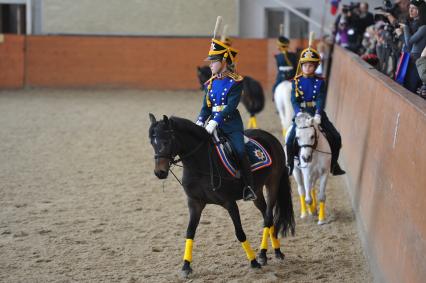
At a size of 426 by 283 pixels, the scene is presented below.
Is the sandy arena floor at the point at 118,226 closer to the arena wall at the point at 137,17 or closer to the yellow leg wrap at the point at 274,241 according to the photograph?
the yellow leg wrap at the point at 274,241

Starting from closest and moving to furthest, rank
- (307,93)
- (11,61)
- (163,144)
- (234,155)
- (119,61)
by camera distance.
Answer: (163,144), (234,155), (307,93), (11,61), (119,61)

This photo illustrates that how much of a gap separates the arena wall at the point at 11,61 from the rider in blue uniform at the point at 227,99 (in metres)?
17.1

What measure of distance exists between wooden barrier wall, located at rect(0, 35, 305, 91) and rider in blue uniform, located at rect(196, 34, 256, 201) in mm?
16333

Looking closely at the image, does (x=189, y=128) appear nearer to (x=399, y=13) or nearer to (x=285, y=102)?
(x=399, y=13)

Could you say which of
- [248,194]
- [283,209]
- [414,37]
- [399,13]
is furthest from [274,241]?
[399,13]

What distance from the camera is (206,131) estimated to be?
682 centimetres

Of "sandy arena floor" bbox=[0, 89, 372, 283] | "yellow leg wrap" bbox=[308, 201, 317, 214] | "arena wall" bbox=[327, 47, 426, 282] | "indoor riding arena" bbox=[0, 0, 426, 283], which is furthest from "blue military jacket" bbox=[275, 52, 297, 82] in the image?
"yellow leg wrap" bbox=[308, 201, 317, 214]

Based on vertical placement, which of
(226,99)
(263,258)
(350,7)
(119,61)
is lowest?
(119,61)

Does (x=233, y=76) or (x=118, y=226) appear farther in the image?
(x=118, y=226)

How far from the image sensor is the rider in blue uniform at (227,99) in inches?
277

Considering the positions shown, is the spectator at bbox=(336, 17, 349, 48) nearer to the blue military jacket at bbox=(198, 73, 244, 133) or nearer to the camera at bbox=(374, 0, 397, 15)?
the camera at bbox=(374, 0, 397, 15)

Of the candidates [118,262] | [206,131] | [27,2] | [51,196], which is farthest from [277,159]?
[27,2]

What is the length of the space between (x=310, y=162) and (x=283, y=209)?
3.50 feet

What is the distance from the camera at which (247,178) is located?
23.3 ft
